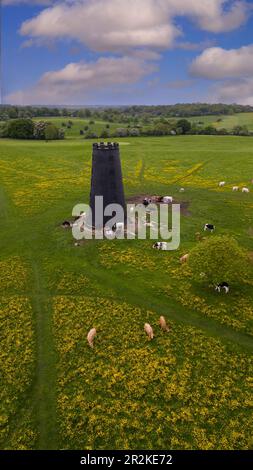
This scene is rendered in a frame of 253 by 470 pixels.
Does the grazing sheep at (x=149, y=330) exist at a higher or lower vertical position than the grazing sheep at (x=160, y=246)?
lower

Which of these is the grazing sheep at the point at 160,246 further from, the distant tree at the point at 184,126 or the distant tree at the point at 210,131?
the distant tree at the point at 184,126

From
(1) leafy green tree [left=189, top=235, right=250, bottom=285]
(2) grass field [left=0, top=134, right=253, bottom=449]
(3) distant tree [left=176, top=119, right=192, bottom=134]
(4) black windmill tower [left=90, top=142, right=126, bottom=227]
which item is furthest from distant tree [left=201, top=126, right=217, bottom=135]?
(1) leafy green tree [left=189, top=235, right=250, bottom=285]

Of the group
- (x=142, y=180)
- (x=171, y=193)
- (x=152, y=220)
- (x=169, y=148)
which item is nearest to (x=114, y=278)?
(x=152, y=220)

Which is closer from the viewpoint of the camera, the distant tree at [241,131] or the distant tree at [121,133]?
the distant tree at [121,133]

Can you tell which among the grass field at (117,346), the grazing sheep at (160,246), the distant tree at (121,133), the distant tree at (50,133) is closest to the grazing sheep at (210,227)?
the grass field at (117,346)

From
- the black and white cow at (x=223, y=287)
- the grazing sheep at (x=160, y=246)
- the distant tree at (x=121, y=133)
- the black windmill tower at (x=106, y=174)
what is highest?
the distant tree at (x=121, y=133)

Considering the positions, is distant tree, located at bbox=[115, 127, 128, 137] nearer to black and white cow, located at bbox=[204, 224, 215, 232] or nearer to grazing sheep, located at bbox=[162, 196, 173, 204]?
grazing sheep, located at bbox=[162, 196, 173, 204]

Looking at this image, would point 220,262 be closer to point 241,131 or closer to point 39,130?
point 39,130
